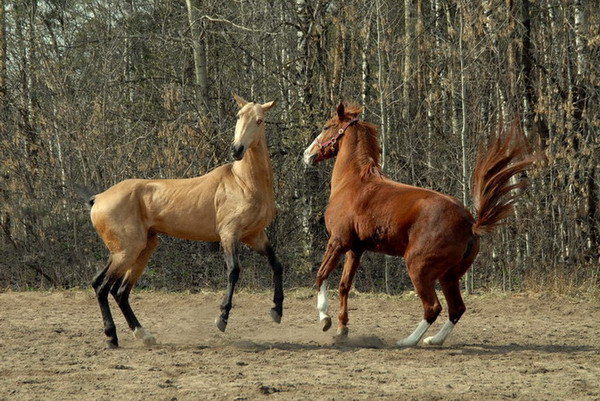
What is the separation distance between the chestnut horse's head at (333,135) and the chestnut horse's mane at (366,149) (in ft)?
0.08

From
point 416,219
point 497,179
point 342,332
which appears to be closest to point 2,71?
point 342,332

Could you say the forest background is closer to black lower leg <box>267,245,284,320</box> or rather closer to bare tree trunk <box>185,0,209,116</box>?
bare tree trunk <box>185,0,209,116</box>

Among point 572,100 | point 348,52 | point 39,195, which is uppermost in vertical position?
point 348,52

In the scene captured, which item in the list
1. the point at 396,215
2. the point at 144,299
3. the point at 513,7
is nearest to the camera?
the point at 396,215

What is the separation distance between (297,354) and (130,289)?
2018mm

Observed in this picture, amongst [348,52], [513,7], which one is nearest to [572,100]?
[513,7]

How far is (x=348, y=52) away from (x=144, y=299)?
19.7 feet

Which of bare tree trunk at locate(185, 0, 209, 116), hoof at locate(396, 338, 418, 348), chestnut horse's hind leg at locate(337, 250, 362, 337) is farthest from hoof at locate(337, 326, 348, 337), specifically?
bare tree trunk at locate(185, 0, 209, 116)

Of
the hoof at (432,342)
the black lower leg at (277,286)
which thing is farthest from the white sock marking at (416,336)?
the black lower leg at (277,286)

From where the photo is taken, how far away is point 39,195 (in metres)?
15.2

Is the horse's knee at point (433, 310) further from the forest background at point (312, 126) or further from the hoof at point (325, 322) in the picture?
the forest background at point (312, 126)

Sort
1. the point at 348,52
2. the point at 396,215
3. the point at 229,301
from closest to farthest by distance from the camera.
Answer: the point at 396,215
the point at 229,301
the point at 348,52

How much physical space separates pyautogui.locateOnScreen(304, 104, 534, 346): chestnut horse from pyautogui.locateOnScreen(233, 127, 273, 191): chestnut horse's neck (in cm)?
69

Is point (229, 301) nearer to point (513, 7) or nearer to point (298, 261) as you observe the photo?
point (298, 261)
